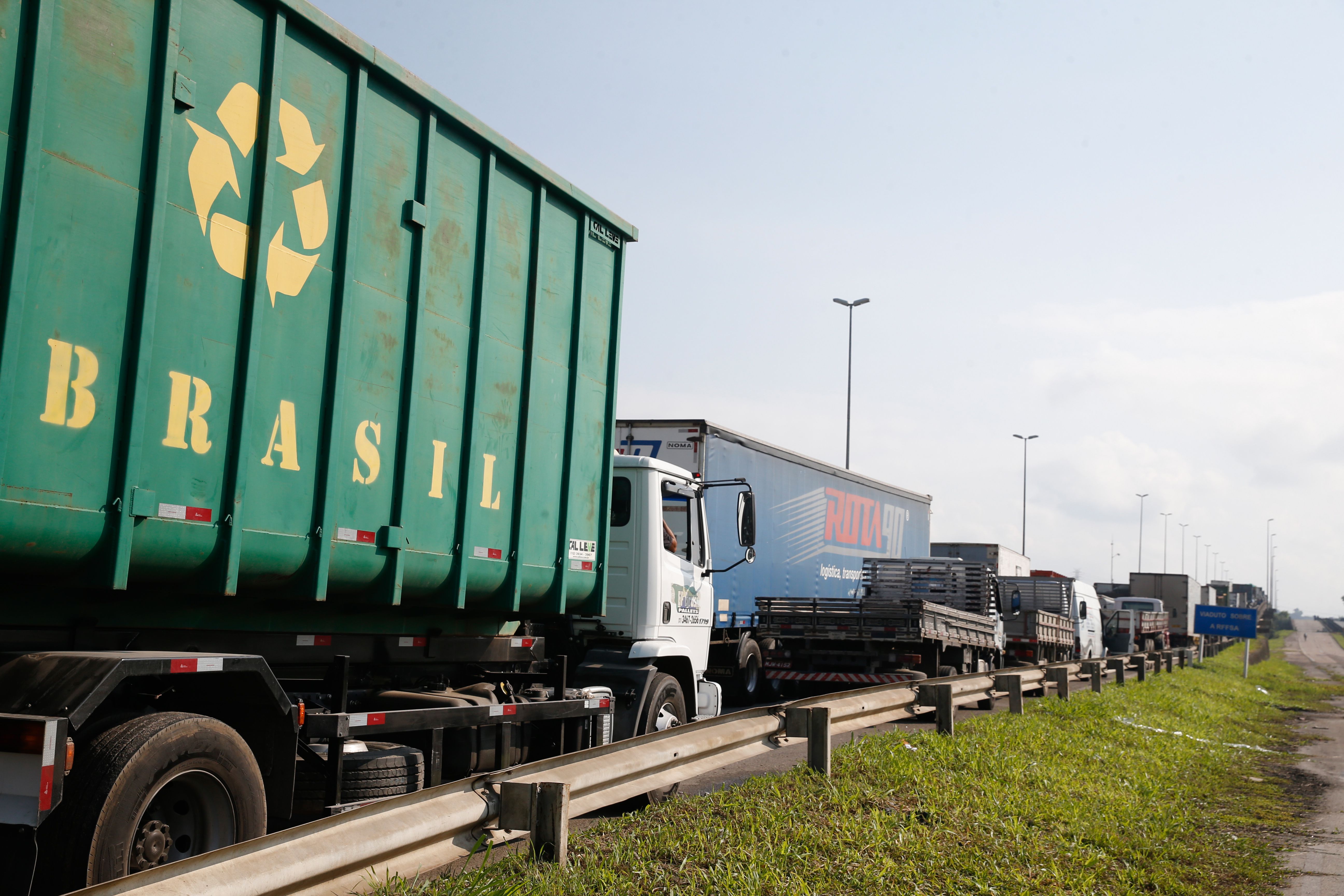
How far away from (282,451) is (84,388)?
1020mm

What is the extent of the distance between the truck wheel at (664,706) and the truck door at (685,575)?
410mm

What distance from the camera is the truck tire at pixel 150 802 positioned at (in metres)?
3.78

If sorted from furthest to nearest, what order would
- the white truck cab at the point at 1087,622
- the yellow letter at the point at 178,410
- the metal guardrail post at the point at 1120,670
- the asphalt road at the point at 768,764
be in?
the white truck cab at the point at 1087,622 < the metal guardrail post at the point at 1120,670 < the asphalt road at the point at 768,764 < the yellow letter at the point at 178,410

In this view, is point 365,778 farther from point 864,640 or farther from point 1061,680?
point 1061,680

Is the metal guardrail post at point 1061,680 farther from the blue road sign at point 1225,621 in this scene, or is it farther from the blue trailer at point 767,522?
the blue road sign at point 1225,621

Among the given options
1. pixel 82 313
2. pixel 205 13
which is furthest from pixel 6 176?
pixel 205 13

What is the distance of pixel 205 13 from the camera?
455cm

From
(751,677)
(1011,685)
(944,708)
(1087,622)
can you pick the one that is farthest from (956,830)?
(1087,622)

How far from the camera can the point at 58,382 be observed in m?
3.98

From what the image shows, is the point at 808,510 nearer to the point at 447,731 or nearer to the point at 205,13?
the point at 447,731

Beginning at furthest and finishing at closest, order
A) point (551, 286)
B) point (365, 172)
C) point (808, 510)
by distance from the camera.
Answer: point (808, 510)
point (551, 286)
point (365, 172)

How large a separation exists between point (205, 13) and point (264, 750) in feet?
10.5

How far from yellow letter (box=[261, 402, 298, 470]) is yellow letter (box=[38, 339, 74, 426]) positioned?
0.99 metres

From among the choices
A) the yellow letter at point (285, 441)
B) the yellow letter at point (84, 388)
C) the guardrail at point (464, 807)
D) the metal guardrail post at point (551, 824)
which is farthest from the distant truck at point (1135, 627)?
the yellow letter at point (84, 388)
